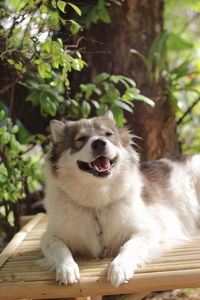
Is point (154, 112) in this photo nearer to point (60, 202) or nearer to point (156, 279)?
point (60, 202)

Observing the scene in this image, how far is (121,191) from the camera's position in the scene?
281 cm

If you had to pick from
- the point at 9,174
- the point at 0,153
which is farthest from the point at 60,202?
the point at 0,153

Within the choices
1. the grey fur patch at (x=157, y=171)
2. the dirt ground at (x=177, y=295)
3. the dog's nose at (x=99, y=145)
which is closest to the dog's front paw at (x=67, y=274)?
the dog's nose at (x=99, y=145)

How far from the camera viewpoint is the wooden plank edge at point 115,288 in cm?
219

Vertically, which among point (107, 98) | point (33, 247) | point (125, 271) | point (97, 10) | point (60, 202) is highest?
point (97, 10)

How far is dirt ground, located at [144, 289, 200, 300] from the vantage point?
3858 mm

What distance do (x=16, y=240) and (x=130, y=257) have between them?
128 centimetres

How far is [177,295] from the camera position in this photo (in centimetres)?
394

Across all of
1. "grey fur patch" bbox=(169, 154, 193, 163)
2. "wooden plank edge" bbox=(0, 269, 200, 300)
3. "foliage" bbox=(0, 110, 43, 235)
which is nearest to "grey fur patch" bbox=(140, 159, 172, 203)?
"grey fur patch" bbox=(169, 154, 193, 163)

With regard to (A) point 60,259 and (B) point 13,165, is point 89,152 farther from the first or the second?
(B) point 13,165

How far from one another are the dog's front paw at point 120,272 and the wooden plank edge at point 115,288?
0.03 meters

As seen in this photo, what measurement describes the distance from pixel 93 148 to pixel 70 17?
189cm

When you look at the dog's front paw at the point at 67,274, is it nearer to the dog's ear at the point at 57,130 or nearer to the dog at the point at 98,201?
the dog at the point at 98,201

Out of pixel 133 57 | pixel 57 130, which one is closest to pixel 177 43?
pixel 133 57
